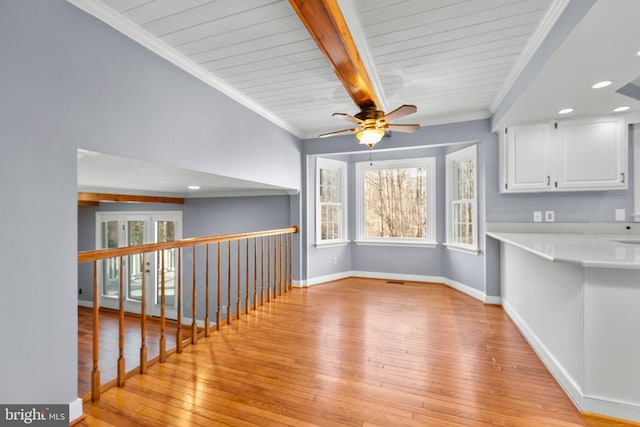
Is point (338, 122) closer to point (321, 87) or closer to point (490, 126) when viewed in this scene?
point (321, 87)

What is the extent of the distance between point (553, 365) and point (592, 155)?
7.79ft

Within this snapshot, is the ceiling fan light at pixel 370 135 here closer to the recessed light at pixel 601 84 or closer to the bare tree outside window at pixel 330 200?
the recessed light at pixel 601 84

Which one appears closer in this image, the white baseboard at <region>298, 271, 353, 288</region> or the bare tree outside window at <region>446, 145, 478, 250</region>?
the bare tree outside window at <region>446, 145, 478, 250</region>

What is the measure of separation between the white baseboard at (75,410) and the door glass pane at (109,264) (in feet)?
18.7

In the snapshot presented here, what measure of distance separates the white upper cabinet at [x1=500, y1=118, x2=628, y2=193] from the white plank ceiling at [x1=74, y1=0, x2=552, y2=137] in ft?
2.21

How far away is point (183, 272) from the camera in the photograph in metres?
5.68

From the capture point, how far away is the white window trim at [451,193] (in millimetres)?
4012

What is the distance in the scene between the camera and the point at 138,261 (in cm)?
661

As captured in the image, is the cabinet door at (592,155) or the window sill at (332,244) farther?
the window sill at (332,244)

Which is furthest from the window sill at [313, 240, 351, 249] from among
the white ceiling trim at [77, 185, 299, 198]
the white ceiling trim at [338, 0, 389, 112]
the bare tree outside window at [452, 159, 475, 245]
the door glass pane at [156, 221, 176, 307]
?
the door glass pane at [156, 221, 176, 307]

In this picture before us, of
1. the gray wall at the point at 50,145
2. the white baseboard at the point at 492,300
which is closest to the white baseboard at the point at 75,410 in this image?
the gray wall at the point at 50,145

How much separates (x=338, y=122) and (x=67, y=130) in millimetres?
3196

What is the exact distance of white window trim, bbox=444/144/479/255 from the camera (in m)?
4.01

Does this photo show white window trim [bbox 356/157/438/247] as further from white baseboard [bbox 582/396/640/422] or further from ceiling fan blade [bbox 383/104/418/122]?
white baseboard [bbox 582/396/640/422]
